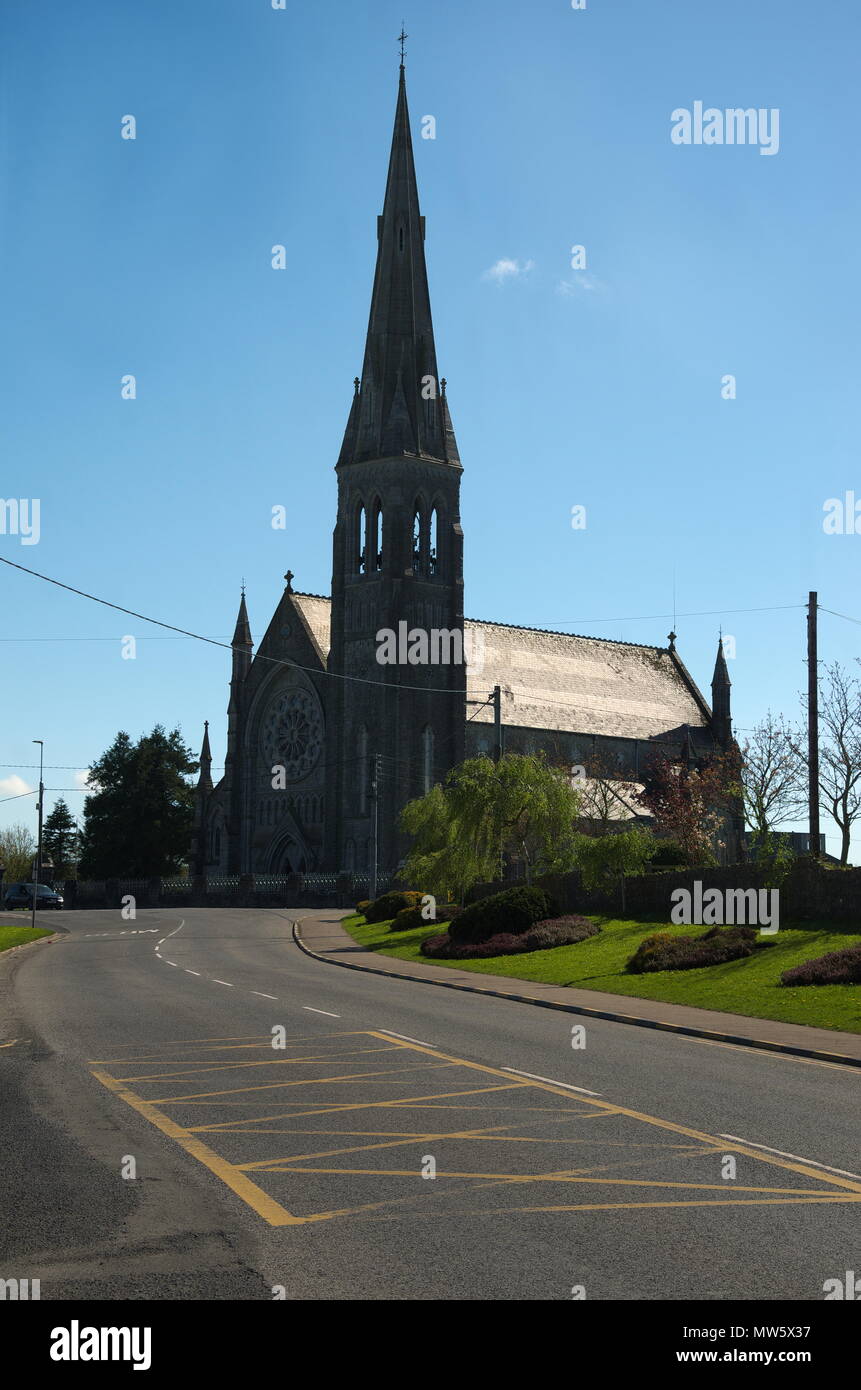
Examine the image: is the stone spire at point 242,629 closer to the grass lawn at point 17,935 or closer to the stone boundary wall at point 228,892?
the stone boundary wall at point 228,892

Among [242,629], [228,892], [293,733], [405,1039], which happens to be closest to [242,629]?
[242,629]

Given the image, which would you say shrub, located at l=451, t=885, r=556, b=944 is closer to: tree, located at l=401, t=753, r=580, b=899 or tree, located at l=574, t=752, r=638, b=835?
tree, located at l=401, t=753, r=580, b=899

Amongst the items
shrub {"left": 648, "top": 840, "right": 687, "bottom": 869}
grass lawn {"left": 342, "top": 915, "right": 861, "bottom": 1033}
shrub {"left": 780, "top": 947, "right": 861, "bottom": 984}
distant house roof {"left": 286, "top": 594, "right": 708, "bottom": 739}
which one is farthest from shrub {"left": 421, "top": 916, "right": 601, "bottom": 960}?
distant house roof {"left": 286, "top": 594, "right": 708, "bottom": 739}

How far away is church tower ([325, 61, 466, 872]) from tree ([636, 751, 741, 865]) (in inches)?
506

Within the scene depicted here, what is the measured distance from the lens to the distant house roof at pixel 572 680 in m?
94.5

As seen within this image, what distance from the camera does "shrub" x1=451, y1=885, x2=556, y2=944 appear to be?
39938 mm

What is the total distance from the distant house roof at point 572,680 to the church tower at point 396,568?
4960 millimetres

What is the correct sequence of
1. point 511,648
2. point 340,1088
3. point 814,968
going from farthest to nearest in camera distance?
point 511,648 → point 814,968 → point 340,1088

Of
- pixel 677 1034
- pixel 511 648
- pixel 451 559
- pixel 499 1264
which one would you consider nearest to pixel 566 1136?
pixel 499 1264

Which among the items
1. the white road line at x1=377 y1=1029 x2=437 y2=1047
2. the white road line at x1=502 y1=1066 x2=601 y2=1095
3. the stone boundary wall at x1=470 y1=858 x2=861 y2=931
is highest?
the stone boundary wall at x1=470 y1=858 x2=861 y2=931

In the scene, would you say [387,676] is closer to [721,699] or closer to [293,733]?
[293,733]

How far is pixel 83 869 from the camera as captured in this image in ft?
332
